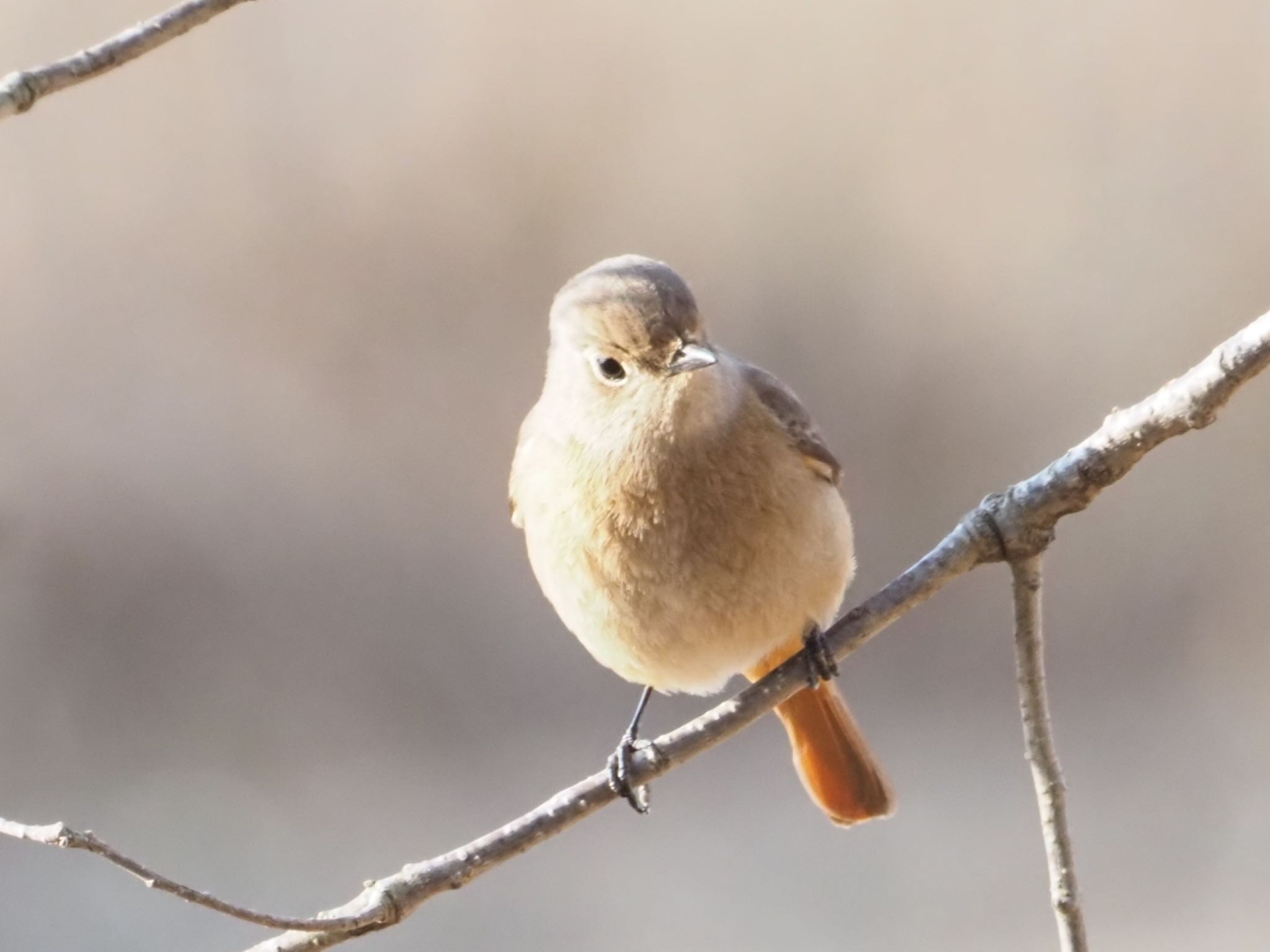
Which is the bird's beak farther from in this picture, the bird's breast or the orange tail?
the orange tail

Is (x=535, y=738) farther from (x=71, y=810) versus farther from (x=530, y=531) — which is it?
(x=530, y=531)

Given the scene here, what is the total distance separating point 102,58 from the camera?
Result: 1341 mm

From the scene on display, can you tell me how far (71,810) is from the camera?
347 cm

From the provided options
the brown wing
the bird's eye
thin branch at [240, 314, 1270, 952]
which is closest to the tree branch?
thin branch at [240, 314, 1270, 952]

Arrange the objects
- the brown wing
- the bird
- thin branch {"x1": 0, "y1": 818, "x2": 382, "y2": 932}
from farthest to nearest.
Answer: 1. the brown wing
2. the bird
3. thin branch {"x1": 0, "y1": 818, "x2": 382, "y2": 932}

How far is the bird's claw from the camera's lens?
1.63m

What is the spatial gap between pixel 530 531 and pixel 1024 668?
0.64 metres

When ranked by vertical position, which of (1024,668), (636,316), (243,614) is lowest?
(1024,668)

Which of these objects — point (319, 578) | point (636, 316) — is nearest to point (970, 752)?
point (319, 578)

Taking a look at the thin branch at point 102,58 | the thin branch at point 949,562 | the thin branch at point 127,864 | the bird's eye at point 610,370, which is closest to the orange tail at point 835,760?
the thin branch at point 949,562

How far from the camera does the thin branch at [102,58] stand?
1.31 m

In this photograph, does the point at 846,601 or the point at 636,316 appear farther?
the point at 846,601

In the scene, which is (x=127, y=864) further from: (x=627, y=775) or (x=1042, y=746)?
(x=1042, y=746)

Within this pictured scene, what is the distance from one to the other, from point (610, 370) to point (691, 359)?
144 mm
